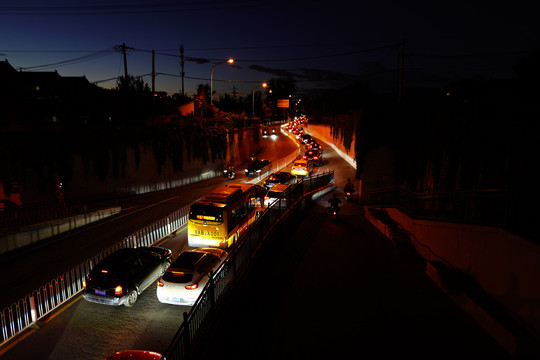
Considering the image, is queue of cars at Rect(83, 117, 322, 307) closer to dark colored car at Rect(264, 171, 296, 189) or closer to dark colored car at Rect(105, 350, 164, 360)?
dark colored car at Rect(105, 350, 164, 360)

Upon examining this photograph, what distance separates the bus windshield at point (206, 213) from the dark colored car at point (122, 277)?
9.37 ft

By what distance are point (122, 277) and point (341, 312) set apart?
6249 millimetres

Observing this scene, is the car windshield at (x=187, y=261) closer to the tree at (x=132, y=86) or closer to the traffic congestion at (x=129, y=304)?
the traffic congestion at (x=129, y=304)

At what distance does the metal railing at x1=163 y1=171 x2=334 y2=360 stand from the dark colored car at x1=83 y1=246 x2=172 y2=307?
3.03 metres

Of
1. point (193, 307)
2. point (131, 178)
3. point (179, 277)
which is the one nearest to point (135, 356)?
point (193, 307)

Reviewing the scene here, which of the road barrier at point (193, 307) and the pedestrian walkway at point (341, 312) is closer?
the road barrier at point (193, 307)

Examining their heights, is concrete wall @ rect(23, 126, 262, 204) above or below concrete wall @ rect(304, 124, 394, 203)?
below

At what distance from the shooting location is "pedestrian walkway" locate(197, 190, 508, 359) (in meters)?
7.19

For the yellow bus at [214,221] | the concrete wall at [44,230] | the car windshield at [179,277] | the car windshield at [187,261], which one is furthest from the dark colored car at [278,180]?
the car windshield at [179,277]

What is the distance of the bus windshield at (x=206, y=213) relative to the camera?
13562 millimetres

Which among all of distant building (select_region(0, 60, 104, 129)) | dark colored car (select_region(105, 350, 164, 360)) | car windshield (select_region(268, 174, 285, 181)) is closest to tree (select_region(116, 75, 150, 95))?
distant building (select_region(0, 60, 104, 129))

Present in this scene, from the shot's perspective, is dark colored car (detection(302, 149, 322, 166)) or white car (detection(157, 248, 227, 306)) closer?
white car (detection(157, 248, 227, 306))

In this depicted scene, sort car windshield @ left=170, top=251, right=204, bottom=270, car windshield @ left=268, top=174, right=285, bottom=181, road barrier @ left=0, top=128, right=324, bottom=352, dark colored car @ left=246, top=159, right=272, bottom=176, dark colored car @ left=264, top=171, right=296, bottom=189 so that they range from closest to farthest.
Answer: road barrier @ left=0, top=128, right=324, bottom=352
car windshield @ left=170, top=251, right=204, bottom=270
dark colored car @ left=264, top=171, right=296, bottom=189
car windshield @ left=268, top=174, right=285, bottom=181
dark colored car @ left=246, top=159, right=272, bottom=176

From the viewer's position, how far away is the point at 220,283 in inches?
324
